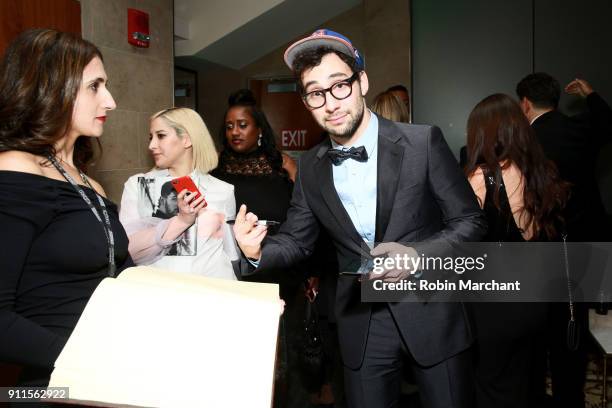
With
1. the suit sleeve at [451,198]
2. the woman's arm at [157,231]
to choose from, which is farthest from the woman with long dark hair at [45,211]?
the suit sleeve at [451,198]

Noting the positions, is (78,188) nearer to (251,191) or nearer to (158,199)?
(158,199)

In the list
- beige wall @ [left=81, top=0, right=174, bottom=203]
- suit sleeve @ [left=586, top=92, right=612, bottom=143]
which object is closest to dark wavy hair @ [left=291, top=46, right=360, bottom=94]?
beige wall @ [left=81, top=0, right=174, bottom=203]

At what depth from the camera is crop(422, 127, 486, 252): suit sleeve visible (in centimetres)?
163

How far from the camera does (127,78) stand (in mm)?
3408

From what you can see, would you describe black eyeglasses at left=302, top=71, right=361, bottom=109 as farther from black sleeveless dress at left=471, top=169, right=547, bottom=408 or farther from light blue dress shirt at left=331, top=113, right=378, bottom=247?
black sleeveless dress at left=471, top=169, right=547, bottom=408

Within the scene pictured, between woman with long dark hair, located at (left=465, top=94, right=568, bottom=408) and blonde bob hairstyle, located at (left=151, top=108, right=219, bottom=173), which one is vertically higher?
blonde bob hairstyle, located at (left=151, top=108, right=219, bottom=173)

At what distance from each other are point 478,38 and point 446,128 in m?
0.83

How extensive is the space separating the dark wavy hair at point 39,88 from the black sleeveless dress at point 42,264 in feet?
0.39

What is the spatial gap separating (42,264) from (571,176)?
2855mm

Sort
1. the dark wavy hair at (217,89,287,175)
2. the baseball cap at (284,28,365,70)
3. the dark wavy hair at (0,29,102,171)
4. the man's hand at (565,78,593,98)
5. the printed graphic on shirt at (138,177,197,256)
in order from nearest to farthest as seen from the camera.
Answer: the dark wavy hair at (0,29,102,171), the baseball cap at (284,28,365,70), the printed graphic on shirt at (138,177,197,256), the dark wavy hair at (217,89,287,175), the man's hand at (565,78,593,98)

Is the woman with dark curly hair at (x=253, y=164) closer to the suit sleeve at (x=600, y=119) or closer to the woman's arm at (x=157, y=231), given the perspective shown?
the woman's arm at (x=157, y=231)

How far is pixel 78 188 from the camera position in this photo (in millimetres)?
1298

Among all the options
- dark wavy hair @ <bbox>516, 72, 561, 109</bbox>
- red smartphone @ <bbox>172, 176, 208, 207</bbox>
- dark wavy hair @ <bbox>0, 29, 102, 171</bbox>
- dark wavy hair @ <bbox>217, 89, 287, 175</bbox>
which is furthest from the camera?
dark wavy hair @ <bbox>516, 72, 561, 109</bbox>

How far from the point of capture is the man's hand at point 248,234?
5.27 ft
